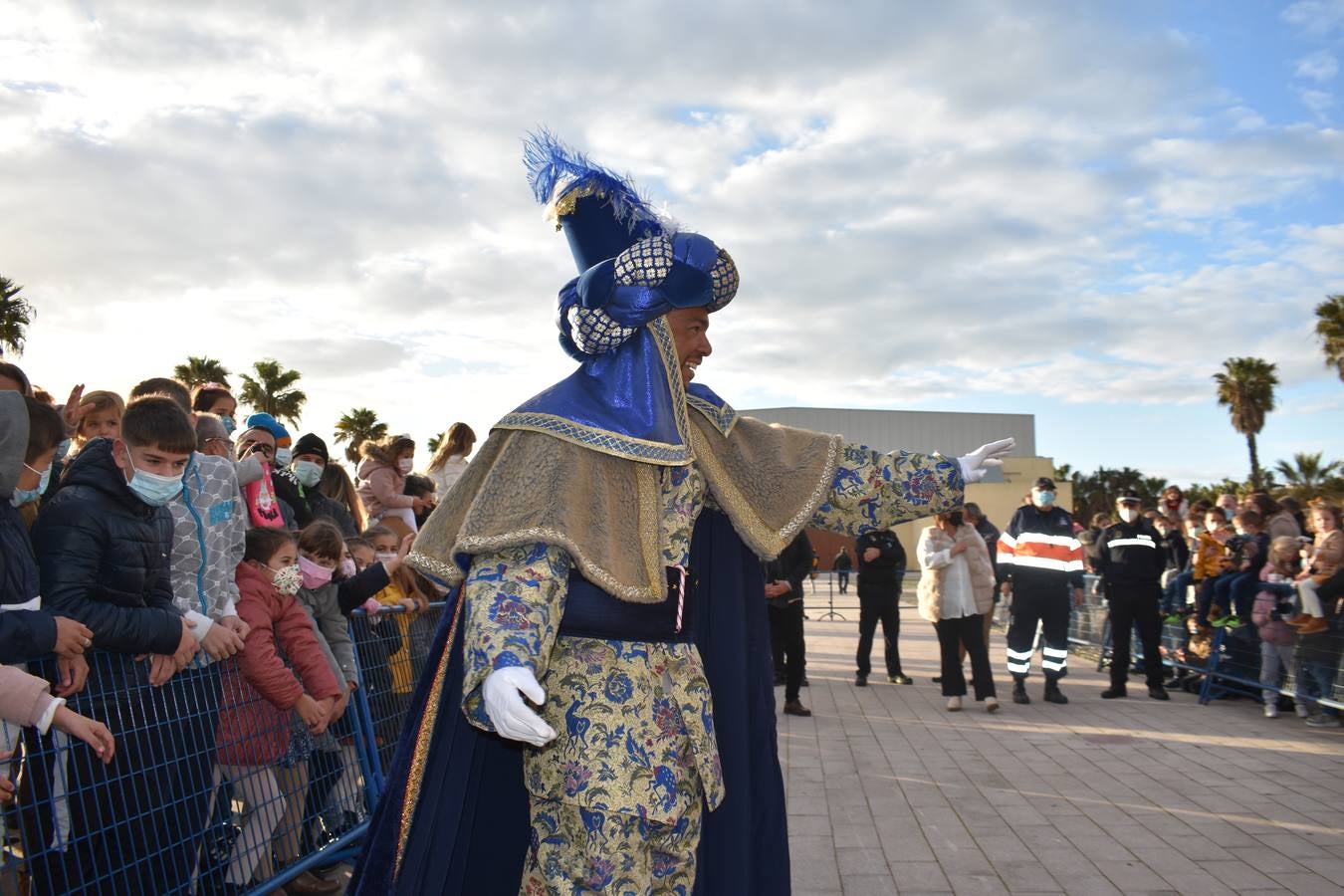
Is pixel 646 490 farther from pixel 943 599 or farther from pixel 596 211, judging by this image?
pixel 943 599

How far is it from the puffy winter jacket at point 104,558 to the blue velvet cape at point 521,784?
3.43 feet

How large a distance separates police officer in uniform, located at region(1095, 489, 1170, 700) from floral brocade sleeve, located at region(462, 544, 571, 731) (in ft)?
27.7

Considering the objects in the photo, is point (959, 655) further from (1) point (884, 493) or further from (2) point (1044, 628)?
(1) point (884, 493)

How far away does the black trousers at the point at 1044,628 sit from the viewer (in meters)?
9.50

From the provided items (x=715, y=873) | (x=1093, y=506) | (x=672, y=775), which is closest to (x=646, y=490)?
(x=672, y=775)

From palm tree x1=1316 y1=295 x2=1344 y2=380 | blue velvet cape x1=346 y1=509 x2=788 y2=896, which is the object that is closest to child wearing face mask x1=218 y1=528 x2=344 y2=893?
blue velvet cape x1=346 y1=509 x2=788 y2=896

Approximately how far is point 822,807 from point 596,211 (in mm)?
3913

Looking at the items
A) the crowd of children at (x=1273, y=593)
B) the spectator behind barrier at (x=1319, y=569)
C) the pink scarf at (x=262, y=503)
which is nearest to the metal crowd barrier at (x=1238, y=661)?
the crowd of children at (x=1273, y=593)

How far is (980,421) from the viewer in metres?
59.0

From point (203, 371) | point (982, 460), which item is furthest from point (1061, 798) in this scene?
point (203, 371)

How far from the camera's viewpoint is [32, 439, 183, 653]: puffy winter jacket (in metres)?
3.23

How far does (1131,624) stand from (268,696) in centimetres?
811

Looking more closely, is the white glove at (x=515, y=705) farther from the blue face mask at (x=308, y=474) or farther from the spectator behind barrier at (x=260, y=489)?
the blue face mask at (x=308, y=474)

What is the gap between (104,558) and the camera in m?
3.39
